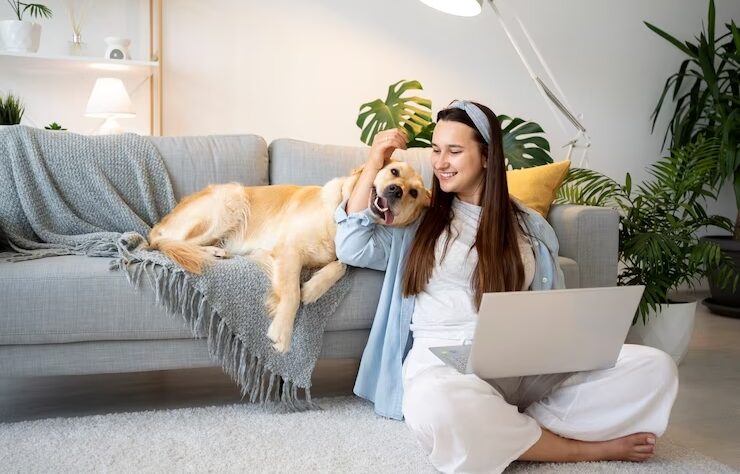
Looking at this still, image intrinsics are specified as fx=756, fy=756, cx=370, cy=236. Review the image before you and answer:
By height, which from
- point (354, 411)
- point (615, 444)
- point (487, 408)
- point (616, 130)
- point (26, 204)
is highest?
point (616, 130)

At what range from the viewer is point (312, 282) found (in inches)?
86.6

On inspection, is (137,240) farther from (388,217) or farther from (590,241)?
(590,241)

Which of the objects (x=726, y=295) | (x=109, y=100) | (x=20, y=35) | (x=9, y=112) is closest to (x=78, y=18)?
(x=20, y=35)

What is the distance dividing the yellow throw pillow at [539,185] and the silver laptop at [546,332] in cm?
96

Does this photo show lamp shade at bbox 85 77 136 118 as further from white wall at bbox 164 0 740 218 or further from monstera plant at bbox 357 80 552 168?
monstera plant at bbox 357 80 552 168

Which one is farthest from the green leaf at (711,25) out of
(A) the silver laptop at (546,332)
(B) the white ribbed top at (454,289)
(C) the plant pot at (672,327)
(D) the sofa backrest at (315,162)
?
(A) the silver laptop at (546,332)

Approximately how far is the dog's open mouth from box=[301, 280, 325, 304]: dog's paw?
316 millimetres

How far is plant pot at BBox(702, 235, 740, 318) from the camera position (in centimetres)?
404

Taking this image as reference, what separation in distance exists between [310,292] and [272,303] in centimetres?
11

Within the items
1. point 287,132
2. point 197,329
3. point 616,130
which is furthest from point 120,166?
point 616,130

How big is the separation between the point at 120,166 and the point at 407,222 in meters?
1.18

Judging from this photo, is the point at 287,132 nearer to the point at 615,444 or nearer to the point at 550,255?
the point at 550,255

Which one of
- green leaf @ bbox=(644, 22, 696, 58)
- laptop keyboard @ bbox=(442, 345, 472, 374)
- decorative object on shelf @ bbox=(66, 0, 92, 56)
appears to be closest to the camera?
laptop keyboard @ bbox=(442, 345, 472, 374)

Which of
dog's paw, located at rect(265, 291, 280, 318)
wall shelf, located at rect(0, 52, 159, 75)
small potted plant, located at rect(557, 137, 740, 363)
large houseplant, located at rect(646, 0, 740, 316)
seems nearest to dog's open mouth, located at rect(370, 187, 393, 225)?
dog's paw, located at rect(265, 291, 280, 318)
